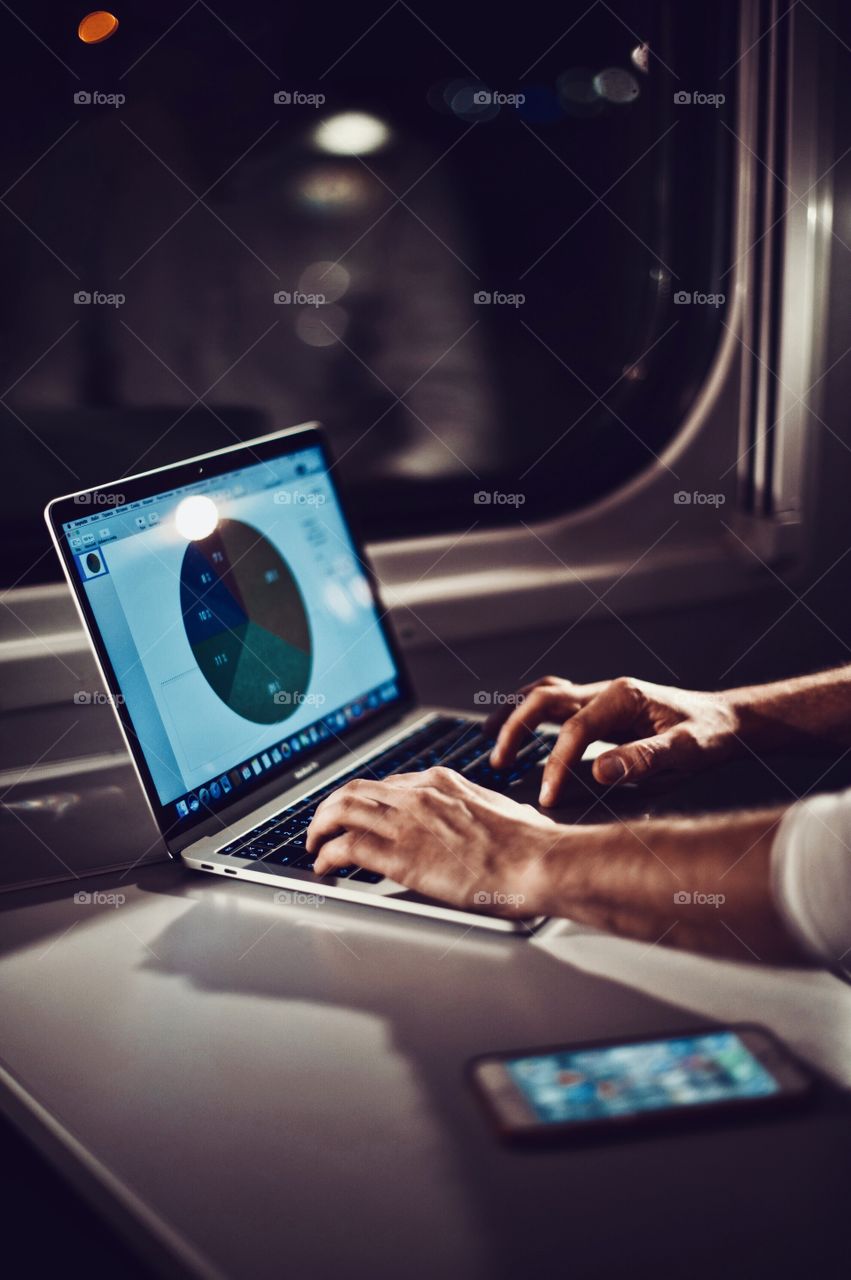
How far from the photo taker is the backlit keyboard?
913 mm

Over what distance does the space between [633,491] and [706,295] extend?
324 mm

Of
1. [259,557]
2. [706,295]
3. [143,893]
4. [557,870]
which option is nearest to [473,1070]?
[557,870]

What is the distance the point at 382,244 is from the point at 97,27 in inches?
16.1

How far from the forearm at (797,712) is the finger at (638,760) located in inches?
6.3

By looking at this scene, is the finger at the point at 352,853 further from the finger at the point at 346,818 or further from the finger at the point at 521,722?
the finger at the point at 521,722

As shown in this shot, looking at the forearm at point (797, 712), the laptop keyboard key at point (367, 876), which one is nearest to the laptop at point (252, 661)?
the laptop keyboard key at point (367, 876)

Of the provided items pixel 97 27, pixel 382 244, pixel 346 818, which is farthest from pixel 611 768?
pixel 97 27

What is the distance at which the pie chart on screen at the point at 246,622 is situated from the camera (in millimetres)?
1001

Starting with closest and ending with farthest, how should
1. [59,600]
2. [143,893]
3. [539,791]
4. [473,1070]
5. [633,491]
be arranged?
[473,1070] → [143,893] → [539,791] → [59,600] → [633,491]

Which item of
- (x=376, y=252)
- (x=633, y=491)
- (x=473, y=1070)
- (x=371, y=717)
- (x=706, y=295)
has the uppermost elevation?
(x=376, y=252)

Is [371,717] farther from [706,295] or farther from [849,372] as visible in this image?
[849,372]

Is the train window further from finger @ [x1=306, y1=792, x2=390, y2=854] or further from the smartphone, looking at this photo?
the smartphone

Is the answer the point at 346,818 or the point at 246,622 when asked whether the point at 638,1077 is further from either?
the point at 246,622

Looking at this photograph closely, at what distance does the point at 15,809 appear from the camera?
107 cm
